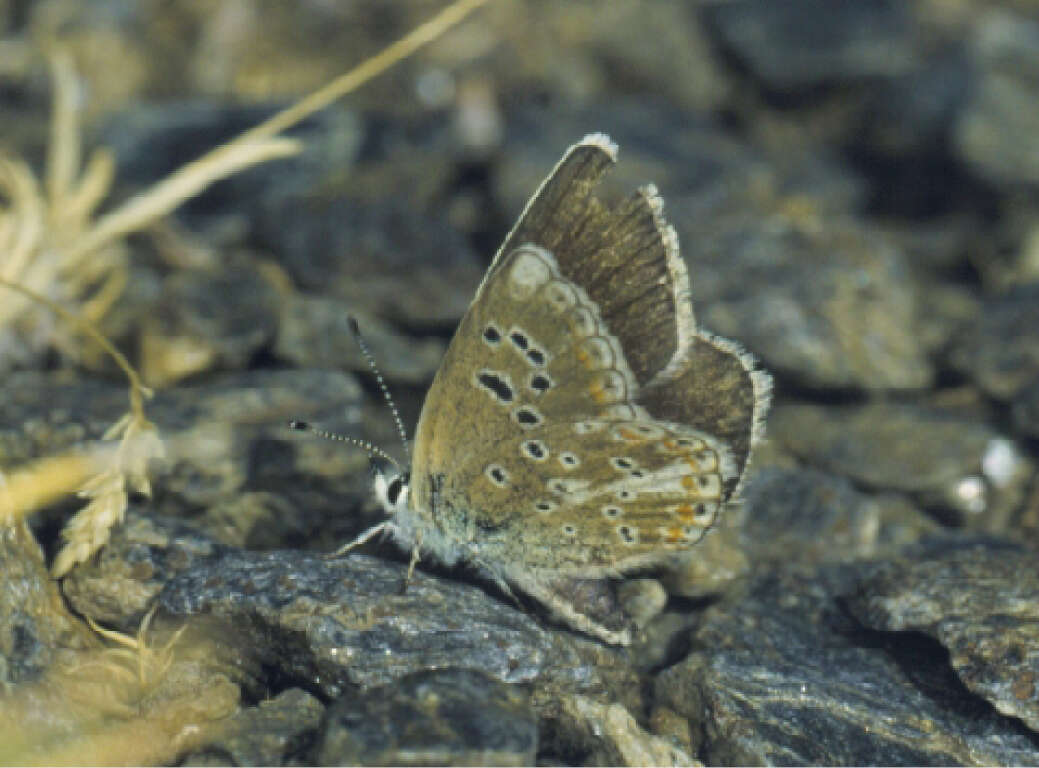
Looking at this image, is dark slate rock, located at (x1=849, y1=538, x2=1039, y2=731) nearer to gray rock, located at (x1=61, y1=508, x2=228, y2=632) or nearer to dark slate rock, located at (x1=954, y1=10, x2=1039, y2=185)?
gray rock, located at (x1=61, y1=508, x2=228, y2=632)

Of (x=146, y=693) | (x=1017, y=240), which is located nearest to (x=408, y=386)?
(x=146, y=693)

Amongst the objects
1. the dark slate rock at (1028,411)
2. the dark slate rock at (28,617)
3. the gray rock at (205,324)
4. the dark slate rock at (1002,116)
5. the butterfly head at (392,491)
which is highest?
the dark slate rock at (1002,116)

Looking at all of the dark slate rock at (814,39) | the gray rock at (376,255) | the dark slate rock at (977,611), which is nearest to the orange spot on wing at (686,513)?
the dark slate rock at (977,611)

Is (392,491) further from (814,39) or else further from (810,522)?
(814,39)

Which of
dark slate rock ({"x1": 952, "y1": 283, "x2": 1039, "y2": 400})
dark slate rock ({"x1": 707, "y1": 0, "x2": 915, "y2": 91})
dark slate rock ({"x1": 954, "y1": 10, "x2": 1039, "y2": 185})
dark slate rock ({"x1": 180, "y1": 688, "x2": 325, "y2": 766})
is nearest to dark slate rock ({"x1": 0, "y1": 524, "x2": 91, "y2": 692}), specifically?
dark slate rock ({"x1": 180, "y1": 688, "x2": 325, "y2": 766})

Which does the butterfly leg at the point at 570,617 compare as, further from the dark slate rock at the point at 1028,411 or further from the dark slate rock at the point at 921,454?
the dark slate rock at the point at 1028,411

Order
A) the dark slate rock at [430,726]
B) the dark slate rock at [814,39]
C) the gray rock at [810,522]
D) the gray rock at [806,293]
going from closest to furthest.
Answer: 1. the dark slate rock at [430,726]
2. the gray rock at [810,522]
3. the gray rock at [806,293]
4. the dark slate rock at [814,39]

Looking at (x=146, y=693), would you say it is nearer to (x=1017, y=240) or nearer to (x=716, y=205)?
(x=716, y=205)
